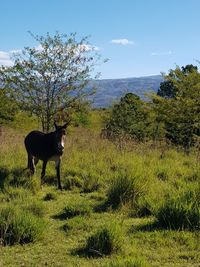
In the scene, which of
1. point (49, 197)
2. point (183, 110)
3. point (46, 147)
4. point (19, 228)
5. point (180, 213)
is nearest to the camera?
point (19, 228)

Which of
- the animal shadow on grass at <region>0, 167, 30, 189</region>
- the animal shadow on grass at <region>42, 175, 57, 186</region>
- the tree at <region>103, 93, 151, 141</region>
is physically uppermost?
the tree at <region>103, 93, 151, 141</region>

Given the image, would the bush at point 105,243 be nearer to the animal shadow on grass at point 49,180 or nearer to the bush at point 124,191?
the bush at point 124,191

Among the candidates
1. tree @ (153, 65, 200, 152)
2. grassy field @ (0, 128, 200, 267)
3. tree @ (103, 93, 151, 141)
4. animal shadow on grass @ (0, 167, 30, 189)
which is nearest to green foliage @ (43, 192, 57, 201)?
grassy field @ (0, 128, 200, 267)

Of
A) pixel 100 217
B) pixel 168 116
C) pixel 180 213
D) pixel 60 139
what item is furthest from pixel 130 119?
pixel 180 213

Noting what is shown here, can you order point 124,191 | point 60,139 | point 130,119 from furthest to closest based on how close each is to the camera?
point 130,119
point 60,139
point 124,191

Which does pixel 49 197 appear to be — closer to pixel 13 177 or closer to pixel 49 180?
pixel 13 177

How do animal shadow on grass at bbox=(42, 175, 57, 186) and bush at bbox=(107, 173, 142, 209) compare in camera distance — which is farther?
animal shadow on grass at bbox=(42, 175, 57, 186)

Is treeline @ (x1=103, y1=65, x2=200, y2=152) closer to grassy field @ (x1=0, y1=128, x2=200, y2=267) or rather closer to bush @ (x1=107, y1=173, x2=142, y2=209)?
grassy field @ (x1=0, y1=128, x2=200, y2=267)

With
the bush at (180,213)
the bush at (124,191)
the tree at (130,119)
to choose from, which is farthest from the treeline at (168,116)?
the bush at (180,213)

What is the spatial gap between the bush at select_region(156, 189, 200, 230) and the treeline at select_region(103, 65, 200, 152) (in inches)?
369

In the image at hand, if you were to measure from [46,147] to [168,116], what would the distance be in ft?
32.5

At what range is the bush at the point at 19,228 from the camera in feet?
20.0

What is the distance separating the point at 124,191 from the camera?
8.27m

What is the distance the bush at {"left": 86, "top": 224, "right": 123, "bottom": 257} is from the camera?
570cm
